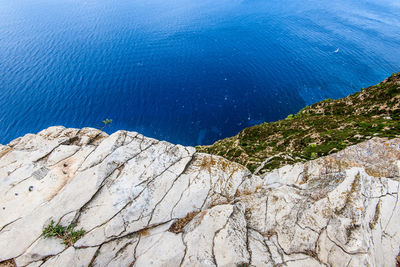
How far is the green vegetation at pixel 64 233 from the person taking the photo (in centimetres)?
1498

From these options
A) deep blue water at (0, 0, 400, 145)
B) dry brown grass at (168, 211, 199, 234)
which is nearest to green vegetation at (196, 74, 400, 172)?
dry brown grass at (168, 211, 199, 234)

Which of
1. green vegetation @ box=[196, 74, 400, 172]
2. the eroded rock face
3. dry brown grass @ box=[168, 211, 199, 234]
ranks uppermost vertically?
the eroded rock face

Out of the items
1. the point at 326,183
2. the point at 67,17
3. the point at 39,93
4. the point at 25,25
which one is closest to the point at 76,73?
the point at 39,93

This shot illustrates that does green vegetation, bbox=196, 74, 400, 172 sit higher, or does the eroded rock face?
the eroded rock face

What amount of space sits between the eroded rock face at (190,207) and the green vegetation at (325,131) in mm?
9340

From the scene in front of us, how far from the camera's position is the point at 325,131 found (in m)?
37.3

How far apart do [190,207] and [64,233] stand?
11.0 metres

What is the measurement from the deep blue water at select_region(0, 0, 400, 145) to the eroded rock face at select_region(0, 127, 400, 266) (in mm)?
49594

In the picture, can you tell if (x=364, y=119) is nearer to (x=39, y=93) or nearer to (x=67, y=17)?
(x=39, y=93)

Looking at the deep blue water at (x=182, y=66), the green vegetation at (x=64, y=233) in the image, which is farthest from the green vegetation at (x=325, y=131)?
the deep blue water at (x=182, y=66)

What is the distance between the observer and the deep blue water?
76.8 meters

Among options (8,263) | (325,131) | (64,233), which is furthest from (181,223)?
(325,131)

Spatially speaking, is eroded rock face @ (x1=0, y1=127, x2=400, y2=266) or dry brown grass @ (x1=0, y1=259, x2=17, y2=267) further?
dry brown grass @ (x1=0, y1=259, x2=17, y2=267)

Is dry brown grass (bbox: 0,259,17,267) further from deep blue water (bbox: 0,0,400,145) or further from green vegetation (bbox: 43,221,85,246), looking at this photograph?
deep blue water (bbox: 0,0,400,145)
